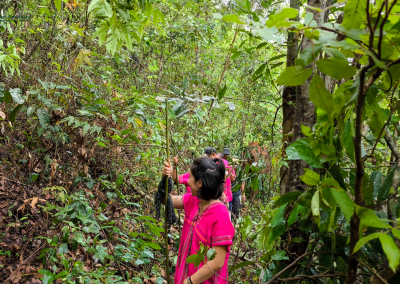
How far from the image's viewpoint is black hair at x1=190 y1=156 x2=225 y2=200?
76.0 inches

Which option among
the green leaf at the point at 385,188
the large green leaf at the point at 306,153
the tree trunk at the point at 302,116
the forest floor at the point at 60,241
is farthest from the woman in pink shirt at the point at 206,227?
the green leaf at the point at 385,188

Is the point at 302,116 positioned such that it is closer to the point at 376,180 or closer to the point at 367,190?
the point at 376,180

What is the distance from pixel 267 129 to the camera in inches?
277

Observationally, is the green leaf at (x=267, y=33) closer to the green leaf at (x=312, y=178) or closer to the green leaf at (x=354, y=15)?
the green leaf at (x=354, y=15)

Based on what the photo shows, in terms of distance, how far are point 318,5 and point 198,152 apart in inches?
177

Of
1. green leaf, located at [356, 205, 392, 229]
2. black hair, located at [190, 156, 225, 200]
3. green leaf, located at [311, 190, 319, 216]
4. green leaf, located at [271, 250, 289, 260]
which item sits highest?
green leaf, located at [356, 205, 392, 229]

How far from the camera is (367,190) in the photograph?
786 mm

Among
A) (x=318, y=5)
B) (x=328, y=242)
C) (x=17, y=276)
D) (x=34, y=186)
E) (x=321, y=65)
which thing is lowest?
(x=17, y=276)

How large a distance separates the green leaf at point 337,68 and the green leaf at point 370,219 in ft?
1.00

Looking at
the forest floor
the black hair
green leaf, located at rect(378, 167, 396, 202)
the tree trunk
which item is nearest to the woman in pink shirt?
the black hair

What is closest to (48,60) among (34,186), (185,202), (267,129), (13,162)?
(13,162)

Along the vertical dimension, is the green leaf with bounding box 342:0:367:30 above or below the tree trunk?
above

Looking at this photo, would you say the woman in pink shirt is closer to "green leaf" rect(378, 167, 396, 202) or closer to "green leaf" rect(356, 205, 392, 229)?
"green leaf" rect(378, 167, 396, 202)

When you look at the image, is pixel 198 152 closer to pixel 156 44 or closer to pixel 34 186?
pixel 156 44
